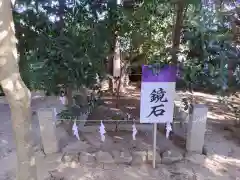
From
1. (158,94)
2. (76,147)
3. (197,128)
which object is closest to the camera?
(158,94)

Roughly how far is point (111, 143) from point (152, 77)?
3.84 feet

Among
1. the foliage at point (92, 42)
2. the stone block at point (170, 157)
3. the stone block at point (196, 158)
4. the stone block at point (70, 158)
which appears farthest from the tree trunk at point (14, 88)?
the stone block at point (196, 158)

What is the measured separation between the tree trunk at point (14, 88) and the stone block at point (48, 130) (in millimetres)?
1256

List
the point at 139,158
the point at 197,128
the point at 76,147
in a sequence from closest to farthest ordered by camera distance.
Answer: the point at 139,158, the point at 197,128, the point at 76,147

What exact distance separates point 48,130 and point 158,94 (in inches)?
51.2

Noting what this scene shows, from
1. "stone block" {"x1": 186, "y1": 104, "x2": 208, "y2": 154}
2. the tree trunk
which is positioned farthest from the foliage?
the tree trunk

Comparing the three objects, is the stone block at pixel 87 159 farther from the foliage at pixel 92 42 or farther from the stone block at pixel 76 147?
the foliage at pixel 92 42

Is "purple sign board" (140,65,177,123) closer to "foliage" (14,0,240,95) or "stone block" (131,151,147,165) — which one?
"foliage" (14,0,240,95)

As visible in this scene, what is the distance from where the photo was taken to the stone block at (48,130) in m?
2.99

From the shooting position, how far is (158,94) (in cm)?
258

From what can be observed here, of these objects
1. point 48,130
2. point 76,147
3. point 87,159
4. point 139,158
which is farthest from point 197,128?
point 48,130

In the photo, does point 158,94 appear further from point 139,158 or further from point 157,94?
point 139,158

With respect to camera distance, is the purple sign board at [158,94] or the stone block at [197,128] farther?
the stone block at [197,128]

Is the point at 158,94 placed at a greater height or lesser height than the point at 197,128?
greater
